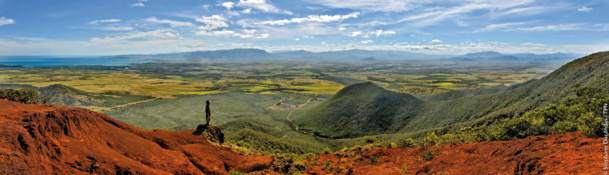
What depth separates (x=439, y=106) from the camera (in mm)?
40656

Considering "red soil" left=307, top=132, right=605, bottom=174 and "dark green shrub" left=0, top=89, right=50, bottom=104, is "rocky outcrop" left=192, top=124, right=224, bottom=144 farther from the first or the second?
"dark green shrub" left=0, top=89, right=50, bottom=104

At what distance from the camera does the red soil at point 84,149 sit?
7012mm

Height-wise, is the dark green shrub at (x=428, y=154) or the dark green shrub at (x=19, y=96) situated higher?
the dark green shrub at (x=19, y=96)

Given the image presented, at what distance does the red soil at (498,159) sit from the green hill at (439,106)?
48.4 feet

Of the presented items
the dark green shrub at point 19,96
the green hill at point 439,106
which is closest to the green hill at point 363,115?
the green hill at point 439,106

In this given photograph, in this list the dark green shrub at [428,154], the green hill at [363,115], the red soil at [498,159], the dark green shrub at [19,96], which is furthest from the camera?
the green hill at [363,115]

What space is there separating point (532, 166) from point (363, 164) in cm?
790

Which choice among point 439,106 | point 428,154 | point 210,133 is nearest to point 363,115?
point 439,106

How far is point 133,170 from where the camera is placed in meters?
8.80

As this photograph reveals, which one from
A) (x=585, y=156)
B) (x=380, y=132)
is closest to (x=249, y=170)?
(x=585, y=156)

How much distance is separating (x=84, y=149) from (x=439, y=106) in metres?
43.0

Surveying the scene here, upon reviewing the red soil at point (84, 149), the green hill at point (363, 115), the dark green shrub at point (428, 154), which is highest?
the red soil at point (84, 149)

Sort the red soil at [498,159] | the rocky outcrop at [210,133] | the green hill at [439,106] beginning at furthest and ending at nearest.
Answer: the green hill at [439,106] < the rocky outcrop at [210,133] < the red soil at [498,159]

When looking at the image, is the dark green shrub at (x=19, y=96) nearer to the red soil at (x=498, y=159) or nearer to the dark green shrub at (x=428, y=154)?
the red soil at (x=498, y=159)
